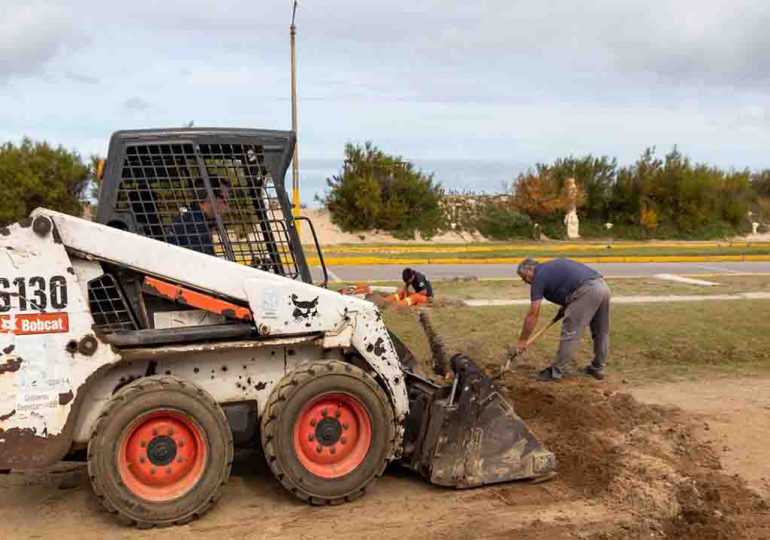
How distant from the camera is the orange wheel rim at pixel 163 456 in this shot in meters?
4.77

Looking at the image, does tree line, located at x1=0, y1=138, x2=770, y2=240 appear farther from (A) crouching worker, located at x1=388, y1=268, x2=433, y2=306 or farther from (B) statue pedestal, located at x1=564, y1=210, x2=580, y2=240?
(A) crouching worker, located at x1=388, y1=268, x2=433, y2=306

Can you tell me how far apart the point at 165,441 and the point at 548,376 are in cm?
449

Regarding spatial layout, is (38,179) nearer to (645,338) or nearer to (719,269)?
(719,269)

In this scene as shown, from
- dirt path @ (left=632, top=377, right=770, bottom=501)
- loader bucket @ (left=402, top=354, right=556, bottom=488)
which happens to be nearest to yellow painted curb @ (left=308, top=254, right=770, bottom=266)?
dirt path @ (left=632, top=377, right=770, bottom=501)

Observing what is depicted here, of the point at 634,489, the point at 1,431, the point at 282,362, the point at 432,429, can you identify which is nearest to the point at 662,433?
the point at 634,489

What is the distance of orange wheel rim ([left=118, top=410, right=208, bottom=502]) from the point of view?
477 centimetres

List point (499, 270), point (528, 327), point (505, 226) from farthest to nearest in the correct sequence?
point (505, 226) < point (499, 270) < point (528, 327)

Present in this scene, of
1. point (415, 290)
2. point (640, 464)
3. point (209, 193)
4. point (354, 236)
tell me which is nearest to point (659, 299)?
point (415, 290)

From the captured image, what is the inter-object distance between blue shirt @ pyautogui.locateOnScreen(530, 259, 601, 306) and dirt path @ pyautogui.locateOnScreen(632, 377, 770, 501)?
1156mm

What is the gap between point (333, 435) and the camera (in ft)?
16.9

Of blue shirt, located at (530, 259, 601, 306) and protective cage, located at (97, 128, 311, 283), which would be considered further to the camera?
blue shirt, located at (530, 259, 601, 306)

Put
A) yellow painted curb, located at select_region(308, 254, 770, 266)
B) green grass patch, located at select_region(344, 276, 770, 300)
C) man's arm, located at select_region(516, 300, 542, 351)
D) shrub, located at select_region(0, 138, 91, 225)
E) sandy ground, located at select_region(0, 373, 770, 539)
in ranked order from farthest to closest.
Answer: shrub, located at select_region(0, 138, 91, 225)
yellow painted curb, located at select_region(308, 254, 770, 266)
green grass patch, located at select_region(344, 276, 770, 300)
man's arm, located at select_region(516, 300, 542, 351)
sandy ground, located at select_region(0, 373, 770, 539)

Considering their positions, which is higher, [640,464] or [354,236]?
[354,236]

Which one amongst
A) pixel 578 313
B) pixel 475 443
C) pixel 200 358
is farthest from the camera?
pixel 578 313
